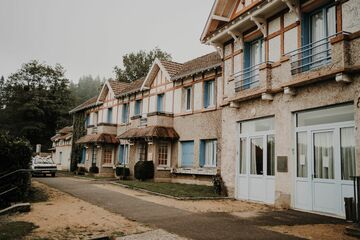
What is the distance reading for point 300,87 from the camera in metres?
11.6

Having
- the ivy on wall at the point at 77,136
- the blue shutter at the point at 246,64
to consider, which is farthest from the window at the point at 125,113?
the blue shutter at the point at 246,64

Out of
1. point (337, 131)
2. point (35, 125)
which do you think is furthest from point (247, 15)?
point (35, 125)

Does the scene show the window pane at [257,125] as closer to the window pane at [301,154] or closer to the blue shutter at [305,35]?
the window pane at [301,154]

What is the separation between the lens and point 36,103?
177ft

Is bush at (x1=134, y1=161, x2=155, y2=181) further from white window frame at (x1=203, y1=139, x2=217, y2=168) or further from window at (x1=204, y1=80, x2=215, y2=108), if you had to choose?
window at (x1=204, y1=80, x2=215, y2=108)

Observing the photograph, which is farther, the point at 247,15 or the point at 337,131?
the point at 247,15

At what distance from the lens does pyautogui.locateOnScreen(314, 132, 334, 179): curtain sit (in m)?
10.5

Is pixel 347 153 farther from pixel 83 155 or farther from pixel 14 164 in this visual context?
pixel 83 155

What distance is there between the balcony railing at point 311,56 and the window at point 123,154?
1802 centimetres

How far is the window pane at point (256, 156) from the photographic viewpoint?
13.4m

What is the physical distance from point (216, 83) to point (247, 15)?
6.21 m

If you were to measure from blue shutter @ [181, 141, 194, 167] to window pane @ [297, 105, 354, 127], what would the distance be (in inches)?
395

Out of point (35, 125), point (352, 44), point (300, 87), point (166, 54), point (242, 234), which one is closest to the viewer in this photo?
point (242, 234)

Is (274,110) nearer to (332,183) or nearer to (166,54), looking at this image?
(332,183)
